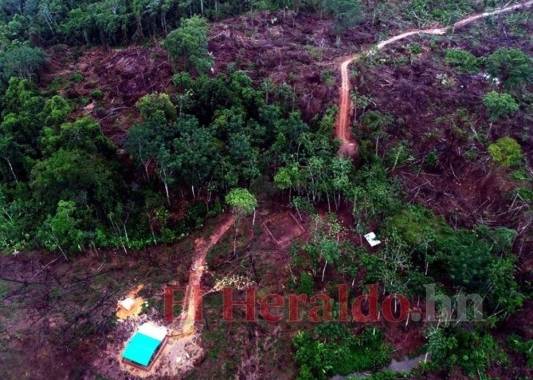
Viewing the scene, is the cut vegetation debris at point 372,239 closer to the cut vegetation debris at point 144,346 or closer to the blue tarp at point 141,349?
the cut vegetation debris at point 144,346

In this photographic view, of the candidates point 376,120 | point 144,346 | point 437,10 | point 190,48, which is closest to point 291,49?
point 190,48

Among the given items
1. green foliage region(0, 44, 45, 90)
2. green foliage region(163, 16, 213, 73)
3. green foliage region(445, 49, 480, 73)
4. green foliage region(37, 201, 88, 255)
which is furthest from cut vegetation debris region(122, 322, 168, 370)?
green foliage region(445, 49, 480, 73)

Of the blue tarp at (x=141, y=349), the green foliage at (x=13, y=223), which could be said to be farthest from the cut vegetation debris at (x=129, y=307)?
the green foliage at (x=13, y=223)

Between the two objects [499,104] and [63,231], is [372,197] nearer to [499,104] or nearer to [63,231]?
[499,104]

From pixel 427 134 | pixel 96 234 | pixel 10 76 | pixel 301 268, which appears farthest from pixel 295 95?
pixel 10 76

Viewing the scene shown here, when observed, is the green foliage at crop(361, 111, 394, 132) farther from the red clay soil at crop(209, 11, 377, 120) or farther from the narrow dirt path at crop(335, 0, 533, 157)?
the red clay soil at crop(209, 11, 377, 120)

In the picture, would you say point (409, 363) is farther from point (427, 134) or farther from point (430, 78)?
point (430, 78)

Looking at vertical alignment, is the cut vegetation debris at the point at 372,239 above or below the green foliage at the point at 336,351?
above
